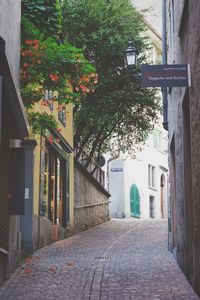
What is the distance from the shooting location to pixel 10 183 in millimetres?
11477

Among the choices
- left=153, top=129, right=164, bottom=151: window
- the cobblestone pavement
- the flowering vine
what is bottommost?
the cobblestone pavement

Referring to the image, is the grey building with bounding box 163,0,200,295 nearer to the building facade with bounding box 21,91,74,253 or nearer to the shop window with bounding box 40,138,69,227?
the building facade with bounding box 21,91,74,253

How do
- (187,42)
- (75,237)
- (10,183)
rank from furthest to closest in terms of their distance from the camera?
(75,237), (10,183), (187,42)

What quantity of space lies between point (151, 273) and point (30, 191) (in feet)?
17.5

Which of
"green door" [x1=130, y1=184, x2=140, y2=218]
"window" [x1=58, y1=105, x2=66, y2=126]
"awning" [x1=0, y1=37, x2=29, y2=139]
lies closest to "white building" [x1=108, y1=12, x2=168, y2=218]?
"green door" [x1=130, y1=184, x2=140, y2=218]

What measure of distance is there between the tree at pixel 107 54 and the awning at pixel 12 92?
12.0m

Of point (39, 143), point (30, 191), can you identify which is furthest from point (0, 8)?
point (39, 143)

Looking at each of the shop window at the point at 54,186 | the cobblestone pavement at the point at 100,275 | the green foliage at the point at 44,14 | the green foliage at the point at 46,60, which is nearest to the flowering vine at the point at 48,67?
the green foliage at the point at 46,60

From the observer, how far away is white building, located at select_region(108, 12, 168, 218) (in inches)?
1547

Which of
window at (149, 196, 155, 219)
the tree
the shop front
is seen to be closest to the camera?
the shop front

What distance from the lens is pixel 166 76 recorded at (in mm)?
8781

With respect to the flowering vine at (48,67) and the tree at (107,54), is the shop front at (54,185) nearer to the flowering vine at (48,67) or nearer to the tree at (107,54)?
the tree at (107,54)

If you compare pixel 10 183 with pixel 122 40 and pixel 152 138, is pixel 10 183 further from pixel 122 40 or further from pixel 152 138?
pixel 152 138

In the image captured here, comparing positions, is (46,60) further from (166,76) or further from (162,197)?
(162,197)
